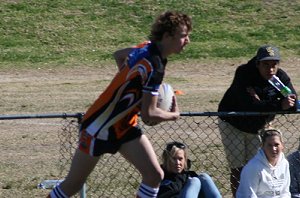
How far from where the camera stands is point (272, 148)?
26.3 ft

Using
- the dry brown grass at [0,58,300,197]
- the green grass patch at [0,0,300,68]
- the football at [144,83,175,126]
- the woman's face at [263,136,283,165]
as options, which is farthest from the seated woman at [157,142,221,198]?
the green grass patch at [0,0,300,68]

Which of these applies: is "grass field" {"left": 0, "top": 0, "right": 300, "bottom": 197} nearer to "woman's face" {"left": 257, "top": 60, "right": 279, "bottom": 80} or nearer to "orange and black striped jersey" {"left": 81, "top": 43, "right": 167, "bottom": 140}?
"woman's face" {"left": 257, "top": 60, "right": 279, "bottom": 80}

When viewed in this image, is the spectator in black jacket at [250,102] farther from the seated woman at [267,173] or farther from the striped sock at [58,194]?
the striped sock at [58,194]

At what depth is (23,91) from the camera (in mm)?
17984

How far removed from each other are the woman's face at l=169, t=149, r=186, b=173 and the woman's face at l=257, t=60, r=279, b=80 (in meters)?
1.03

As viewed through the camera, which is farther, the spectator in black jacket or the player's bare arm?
the spectator in black jacket

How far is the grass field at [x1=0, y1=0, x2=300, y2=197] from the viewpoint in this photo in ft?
50.6

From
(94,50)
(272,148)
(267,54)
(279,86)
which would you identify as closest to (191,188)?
(272,148)

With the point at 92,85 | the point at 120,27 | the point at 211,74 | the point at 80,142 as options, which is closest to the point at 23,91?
the point at 92,85

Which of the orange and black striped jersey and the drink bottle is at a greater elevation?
the orange and black striped jersey

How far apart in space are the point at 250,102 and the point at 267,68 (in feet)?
1.08

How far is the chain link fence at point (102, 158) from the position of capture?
10055 millimetres

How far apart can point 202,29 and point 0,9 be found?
5.51m

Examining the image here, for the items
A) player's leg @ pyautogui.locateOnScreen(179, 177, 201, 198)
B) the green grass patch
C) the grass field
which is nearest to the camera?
player's leg @ pyautogui.locateOnScreen(179, 177, 201, 198)
